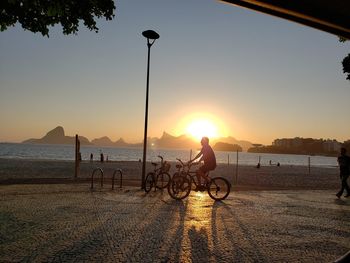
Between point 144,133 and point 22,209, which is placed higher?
point 144,133

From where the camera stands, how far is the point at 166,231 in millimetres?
7598

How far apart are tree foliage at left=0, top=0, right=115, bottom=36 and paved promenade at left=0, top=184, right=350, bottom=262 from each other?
4692mm

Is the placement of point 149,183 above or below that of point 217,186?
below

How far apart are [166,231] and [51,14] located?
5499mm

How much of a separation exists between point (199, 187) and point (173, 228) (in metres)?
5.18

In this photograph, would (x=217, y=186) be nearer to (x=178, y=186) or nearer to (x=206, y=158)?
(x=206, y=158)

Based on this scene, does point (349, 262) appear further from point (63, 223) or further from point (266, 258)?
point (63, 223)

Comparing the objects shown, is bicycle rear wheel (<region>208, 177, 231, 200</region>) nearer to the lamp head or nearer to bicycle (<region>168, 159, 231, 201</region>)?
bicycle (<region>168, 159, 231, 201</region>)

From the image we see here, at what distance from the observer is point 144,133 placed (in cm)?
1725

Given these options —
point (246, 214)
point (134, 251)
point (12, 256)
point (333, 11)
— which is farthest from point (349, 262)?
point (246, 214)

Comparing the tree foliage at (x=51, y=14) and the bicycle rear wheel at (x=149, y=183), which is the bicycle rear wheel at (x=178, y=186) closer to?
the bicycle rear wheel at (x=149, y=183)

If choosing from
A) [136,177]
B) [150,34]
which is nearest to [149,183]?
[150,34]

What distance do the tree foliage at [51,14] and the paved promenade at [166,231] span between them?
469 cm

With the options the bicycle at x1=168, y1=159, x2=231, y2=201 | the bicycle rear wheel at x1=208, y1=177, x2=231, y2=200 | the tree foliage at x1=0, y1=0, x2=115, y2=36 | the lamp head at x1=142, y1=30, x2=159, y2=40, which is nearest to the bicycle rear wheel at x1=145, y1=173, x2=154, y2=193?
the bicycle at x1=168, y1=159, x2=231, y2=201
